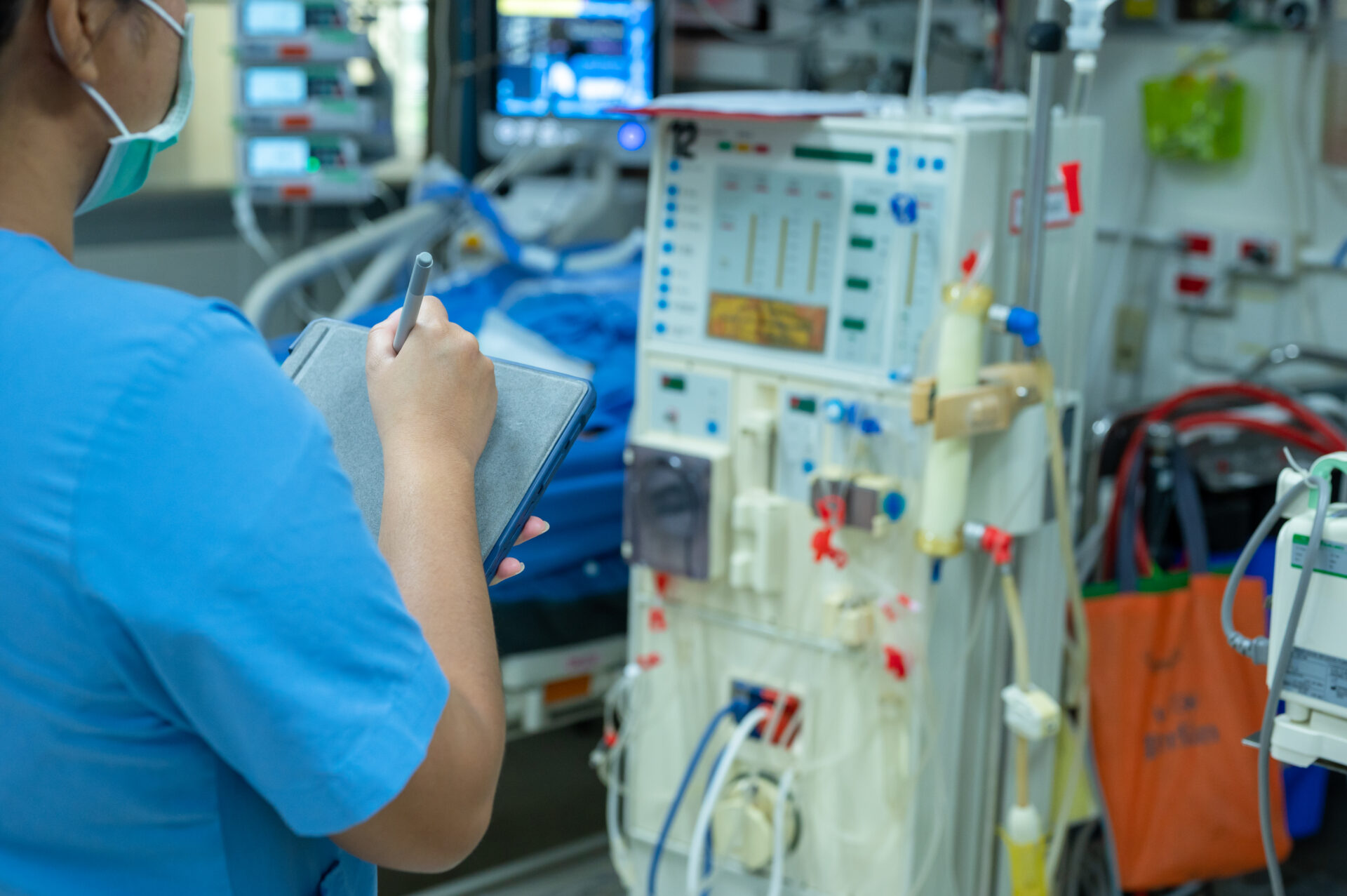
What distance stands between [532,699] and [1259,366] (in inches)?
59.6

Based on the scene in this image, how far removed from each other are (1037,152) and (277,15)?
228 cm

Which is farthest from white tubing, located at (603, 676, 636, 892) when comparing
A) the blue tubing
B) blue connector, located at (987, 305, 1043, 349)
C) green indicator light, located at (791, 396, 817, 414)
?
blue connector, located at (987, 305, 1043, 349)

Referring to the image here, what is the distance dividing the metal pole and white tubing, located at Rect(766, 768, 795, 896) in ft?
2.61

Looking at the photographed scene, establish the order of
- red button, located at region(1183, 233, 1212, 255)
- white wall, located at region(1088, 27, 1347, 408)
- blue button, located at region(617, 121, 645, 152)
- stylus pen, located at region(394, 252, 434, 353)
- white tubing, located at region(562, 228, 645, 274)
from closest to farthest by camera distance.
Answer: stylus pen, located at region(394, 252, 434, 353), white wall, located at region(1088, 27, 1347, 408), red button, located at region(1183, 233, 1212, 255), white tubing, located at region(562, 228, 645, 274), blue button, located at region(617, 121, 645, 152)

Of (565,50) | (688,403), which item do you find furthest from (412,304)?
(565,50)

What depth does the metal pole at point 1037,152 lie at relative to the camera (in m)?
1.68

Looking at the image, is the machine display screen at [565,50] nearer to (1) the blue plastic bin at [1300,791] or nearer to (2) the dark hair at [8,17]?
(1) the blue plastic bin at [1300,791]

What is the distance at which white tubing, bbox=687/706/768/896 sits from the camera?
2.03 m

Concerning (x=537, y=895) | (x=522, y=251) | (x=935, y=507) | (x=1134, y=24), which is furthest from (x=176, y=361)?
(x=1134, y=24)

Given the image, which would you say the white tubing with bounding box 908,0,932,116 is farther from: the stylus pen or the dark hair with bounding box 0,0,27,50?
the dark hair with bounding box 0,0,27,50

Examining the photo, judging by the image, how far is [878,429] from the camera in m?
1.86

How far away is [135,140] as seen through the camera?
31.0 inches

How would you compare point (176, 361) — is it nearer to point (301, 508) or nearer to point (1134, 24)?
point (301, 508)

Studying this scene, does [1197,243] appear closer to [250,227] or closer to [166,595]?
[250,227]
